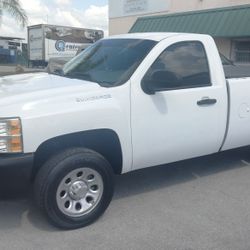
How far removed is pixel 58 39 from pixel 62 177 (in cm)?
3130

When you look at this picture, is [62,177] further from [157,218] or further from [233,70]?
[233,70]

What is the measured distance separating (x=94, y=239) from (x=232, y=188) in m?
2.10

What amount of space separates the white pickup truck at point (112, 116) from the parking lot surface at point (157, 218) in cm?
23

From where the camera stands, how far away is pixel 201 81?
15.6 feet

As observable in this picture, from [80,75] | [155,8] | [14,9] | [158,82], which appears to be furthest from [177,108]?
[155,8]

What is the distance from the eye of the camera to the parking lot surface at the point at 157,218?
3.67 m

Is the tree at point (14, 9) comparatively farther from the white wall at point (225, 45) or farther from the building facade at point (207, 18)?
the white wall at point (225, 45)

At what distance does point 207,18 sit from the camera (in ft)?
55.0

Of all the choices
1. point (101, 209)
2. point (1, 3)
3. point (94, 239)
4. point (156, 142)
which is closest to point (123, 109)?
point (156, 142)

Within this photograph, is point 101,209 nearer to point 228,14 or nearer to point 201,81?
point 201,81

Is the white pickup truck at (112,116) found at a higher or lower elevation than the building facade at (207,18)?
lower

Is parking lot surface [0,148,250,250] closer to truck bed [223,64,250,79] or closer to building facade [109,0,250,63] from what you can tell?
truck bed [223,64,250,79]

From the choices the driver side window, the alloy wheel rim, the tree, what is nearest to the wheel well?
the alloy wheel rim

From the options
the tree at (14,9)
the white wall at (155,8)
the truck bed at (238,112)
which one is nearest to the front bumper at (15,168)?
the truck bed at (238,112)
